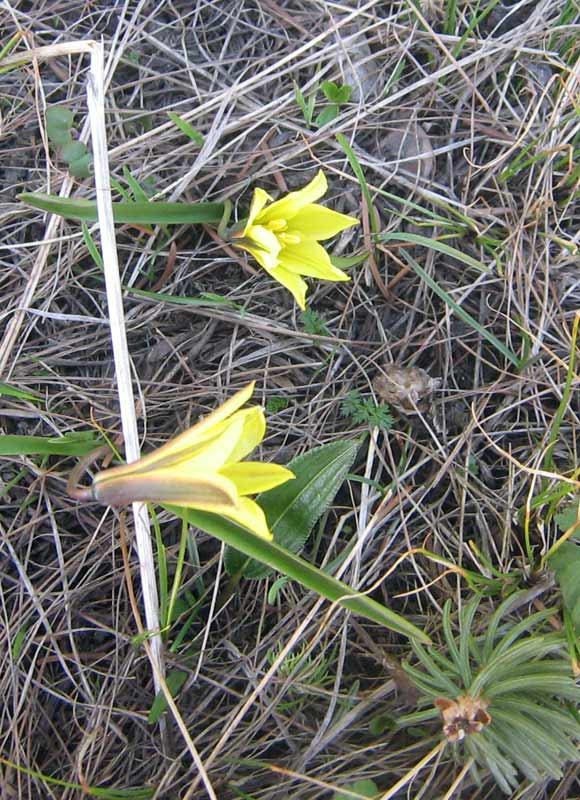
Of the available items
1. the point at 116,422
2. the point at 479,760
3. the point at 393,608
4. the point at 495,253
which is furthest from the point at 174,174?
the point at 479,760

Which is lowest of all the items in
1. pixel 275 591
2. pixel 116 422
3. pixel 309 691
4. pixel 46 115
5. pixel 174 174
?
pixel 309 691

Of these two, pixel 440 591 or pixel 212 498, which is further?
pixel 440 591

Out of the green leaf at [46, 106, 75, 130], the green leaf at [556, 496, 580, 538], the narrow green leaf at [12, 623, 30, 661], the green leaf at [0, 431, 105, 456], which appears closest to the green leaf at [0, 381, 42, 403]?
the green leaf at [0, 431, 105, 456]

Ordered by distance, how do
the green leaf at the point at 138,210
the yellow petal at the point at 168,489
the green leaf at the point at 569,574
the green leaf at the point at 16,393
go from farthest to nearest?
the green leaf at the point at 16,393
the green leaf at the point at 138,210
the green leaf at the point at 569,574
the yellow petal at the point at 168,489

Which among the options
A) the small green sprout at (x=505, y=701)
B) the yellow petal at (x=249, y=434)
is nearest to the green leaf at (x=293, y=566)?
the small green sprout at (x=505, y=701)

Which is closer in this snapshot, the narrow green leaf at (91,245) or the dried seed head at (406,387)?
the narrow green leaf at (91,245)

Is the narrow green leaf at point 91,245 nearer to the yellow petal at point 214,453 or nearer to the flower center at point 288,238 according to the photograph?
the flower center at point 288,238

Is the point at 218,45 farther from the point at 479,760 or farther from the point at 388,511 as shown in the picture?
the point at 479,760
